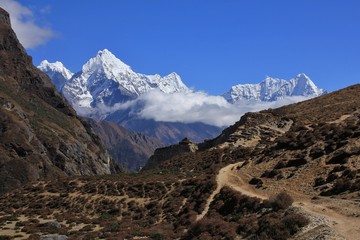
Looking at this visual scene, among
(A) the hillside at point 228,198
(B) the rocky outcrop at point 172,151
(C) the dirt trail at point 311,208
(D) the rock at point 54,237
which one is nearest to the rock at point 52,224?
(A) the hillside at point 228,198

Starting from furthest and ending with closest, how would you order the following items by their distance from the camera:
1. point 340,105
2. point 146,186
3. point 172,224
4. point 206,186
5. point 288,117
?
point 288,117 → point 340,105 → point 146,186 → point 206,186 → point 172,224

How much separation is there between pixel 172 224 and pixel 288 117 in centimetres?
5371

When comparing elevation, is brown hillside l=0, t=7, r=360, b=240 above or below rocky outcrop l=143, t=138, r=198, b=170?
below

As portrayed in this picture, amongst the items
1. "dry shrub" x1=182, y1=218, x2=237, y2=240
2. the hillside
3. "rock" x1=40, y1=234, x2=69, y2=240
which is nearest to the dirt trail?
the hillside

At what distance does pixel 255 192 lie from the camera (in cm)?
4469

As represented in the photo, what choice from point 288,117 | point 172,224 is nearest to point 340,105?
point 288,117

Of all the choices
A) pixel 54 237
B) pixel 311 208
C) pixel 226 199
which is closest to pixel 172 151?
pixel 226 199

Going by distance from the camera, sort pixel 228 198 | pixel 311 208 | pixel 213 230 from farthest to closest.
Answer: pixel 228 198, pixel 213 230, pixel 311 208

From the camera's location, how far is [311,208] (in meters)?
33.6

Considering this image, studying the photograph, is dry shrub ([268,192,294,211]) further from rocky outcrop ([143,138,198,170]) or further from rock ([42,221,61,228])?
rocky outcrop ([143,138,198,170])

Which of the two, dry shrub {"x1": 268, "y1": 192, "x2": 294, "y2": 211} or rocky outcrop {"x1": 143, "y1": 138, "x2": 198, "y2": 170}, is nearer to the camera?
dry shrub {"x1": 268, "y1": 192, "x2": 294, "y2": 211}

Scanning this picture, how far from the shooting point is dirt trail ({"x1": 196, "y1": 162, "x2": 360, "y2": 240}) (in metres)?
27.5

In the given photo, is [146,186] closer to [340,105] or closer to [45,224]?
[45,224]

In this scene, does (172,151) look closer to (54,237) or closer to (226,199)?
(226,199)
